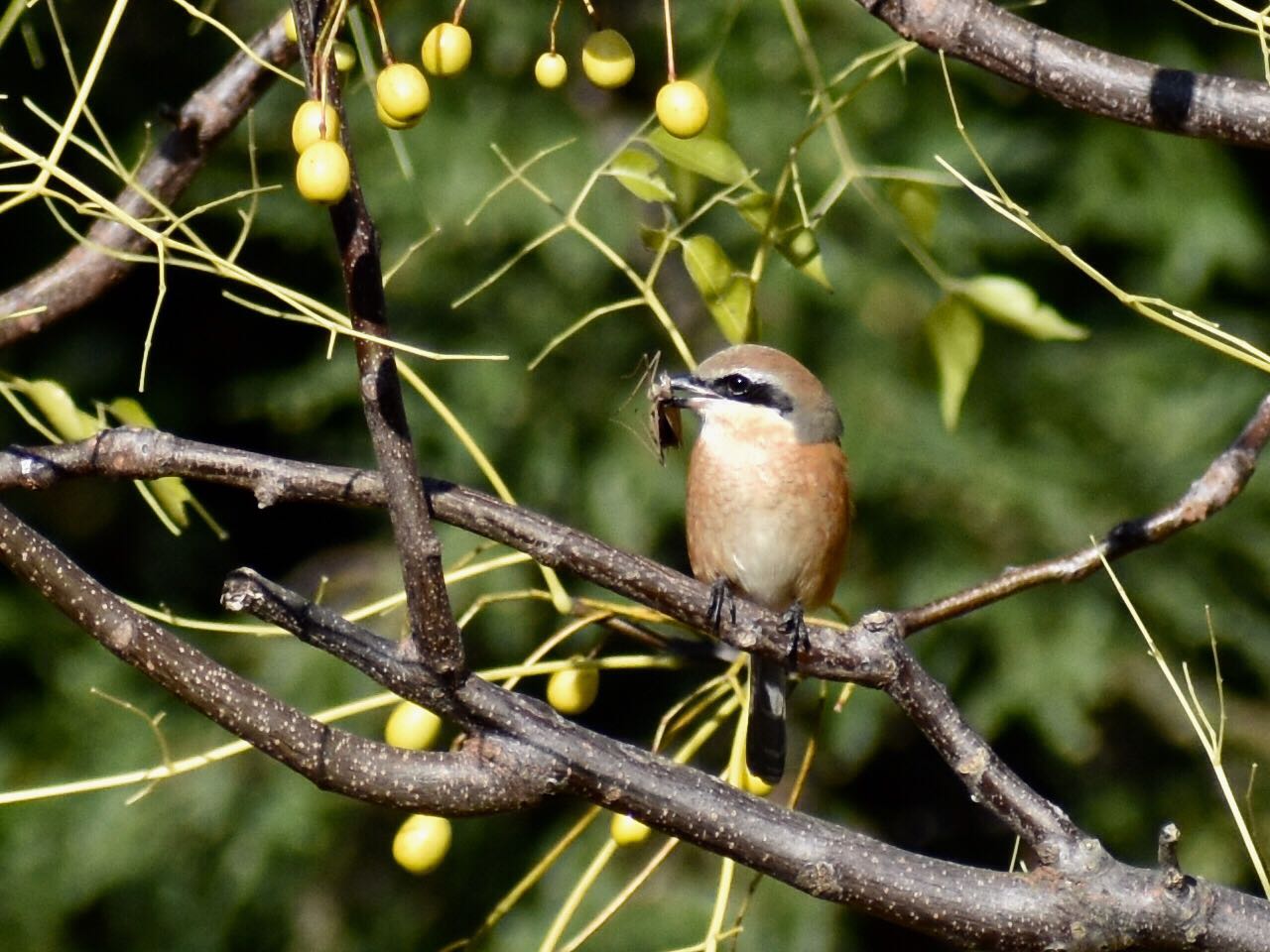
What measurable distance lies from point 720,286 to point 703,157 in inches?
6.2

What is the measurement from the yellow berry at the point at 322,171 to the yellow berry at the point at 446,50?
358mm

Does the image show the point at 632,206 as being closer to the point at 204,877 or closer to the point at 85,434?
the point at 204,877

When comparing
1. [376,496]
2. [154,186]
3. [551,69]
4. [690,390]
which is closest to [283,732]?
[376,496]

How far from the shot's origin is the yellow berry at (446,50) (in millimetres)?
1508

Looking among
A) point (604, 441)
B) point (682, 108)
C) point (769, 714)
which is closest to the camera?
point (682, 108)

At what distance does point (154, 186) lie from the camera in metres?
2.22

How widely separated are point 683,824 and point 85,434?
35.8 inches

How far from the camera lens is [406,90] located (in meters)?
1.36

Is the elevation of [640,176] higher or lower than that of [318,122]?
lower

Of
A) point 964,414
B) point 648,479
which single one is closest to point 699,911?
point 648,479

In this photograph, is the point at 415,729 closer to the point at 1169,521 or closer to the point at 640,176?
the point at 640,176

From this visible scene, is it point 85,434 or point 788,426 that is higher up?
point 85,434

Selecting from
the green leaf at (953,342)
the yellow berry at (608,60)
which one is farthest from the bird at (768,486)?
the yellow berry at (608,60)

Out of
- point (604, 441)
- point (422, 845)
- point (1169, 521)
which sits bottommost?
point (604, 441)
